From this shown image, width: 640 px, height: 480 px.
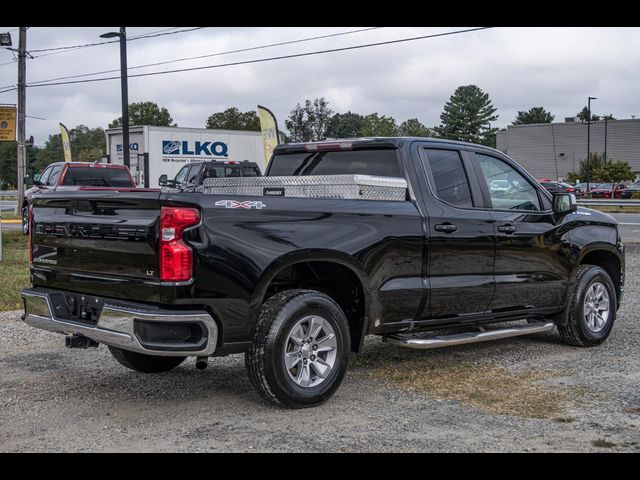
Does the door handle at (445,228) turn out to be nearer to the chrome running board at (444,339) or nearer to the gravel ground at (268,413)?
the chrome running board at (444,339)

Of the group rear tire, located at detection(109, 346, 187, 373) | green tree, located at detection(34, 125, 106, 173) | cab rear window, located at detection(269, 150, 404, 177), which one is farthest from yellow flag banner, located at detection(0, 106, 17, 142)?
green tree, located at detection(34, 125, 106, 173)

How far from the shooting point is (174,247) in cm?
497

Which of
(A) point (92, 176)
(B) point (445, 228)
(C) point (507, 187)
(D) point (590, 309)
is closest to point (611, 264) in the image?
(D) point (590, 309)

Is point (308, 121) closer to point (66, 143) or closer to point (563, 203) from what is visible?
point (66, 143)

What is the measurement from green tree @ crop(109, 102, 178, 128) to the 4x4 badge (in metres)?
104

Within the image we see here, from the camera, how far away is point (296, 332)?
5.48m

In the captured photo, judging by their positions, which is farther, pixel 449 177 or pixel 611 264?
pixel 611 264

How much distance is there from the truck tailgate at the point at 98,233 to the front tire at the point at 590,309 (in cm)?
439

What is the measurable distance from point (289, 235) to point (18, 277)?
28.1ft

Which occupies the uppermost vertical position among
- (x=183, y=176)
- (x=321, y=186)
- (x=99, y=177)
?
(x=183, y=176)

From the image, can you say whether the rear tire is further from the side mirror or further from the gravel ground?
the side mirror

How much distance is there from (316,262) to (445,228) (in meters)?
1.18
